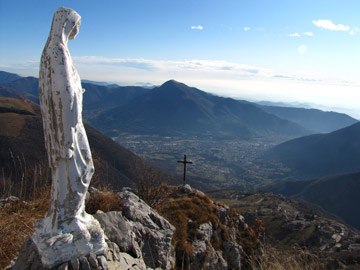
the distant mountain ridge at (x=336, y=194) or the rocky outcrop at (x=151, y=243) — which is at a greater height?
the rocky outcrop at (x=151, y=243)

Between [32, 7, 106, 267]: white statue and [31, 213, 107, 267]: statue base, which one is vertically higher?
[32, 7, 106, 267]: white statue

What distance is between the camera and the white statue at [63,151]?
416 centimetres

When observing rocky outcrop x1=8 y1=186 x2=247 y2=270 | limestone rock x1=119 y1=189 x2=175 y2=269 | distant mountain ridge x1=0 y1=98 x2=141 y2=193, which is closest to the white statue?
rocky outcrop x1=8 y1=186 x2=247 y2=270

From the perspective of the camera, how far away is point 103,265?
446 cm

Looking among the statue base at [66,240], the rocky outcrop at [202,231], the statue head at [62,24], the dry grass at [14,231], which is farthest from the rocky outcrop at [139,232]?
the statue head at [62,24]

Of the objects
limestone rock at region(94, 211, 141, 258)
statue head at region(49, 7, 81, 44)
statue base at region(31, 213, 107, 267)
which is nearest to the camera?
statue base at region(31, 213, 107, 267)

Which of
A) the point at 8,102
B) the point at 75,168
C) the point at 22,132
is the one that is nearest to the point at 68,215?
the point at 75,168

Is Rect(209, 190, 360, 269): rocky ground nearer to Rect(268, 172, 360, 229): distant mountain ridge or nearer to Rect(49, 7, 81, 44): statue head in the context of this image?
Rect(268, 172, 360, 229): distant mountain ridge

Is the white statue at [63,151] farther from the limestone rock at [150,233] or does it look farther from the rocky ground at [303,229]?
the rocky ground at [303,229]

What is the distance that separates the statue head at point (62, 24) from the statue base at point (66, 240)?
9.99 feet

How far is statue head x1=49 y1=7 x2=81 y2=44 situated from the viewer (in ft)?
14.1

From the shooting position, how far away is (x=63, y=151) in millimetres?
4254

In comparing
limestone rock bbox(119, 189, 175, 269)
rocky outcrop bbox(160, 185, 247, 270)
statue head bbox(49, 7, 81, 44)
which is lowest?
rocky outcrop bbox(160, 185, 247, 270)

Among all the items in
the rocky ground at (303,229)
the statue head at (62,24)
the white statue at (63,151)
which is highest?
the statue head at (62,24)
